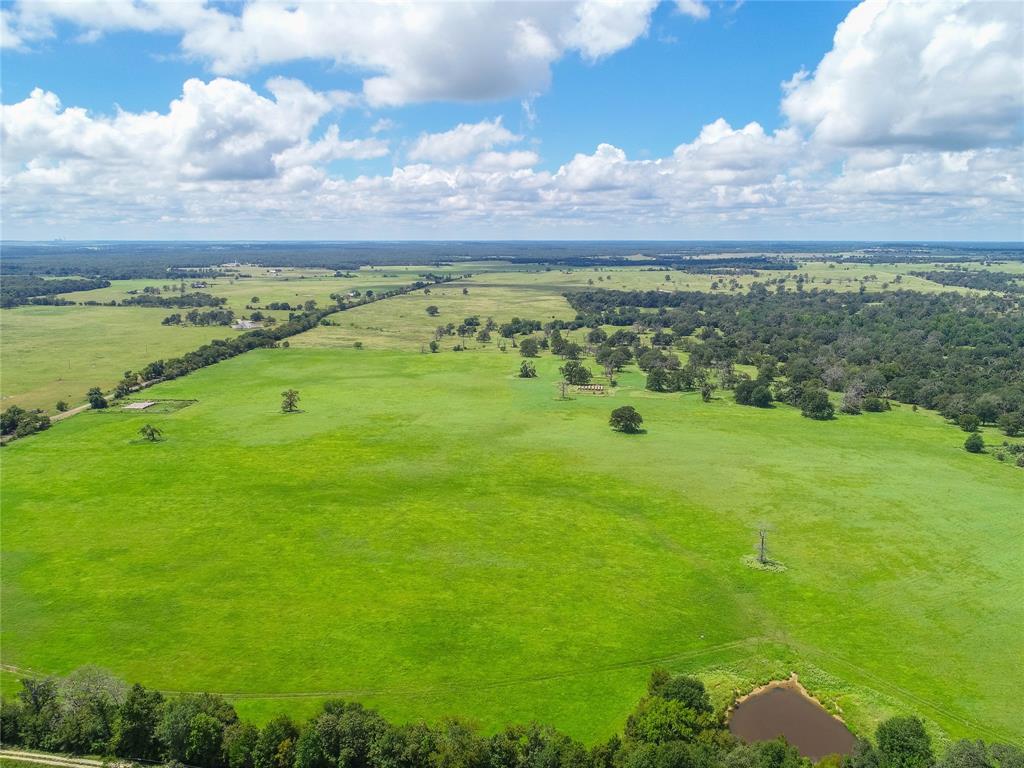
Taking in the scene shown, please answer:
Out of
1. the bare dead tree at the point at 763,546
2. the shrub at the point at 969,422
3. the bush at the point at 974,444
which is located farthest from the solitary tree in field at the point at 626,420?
the shrub at the point at 969,422

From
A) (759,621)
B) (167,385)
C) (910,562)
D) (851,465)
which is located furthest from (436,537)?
(167,385)

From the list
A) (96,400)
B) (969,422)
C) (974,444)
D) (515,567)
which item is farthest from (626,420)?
(96,400)

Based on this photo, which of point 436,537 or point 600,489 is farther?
point 600,489

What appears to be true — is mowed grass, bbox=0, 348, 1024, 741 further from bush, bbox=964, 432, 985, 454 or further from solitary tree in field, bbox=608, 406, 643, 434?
solitary tree in field, bbox=608, 406, 643, 434

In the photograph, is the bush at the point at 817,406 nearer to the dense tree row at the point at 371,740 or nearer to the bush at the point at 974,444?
the bush at the point at 974,444

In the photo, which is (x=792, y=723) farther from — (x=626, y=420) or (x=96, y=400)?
(x=96, y=400)

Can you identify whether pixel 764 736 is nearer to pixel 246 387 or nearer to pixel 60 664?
pixel 60 664
